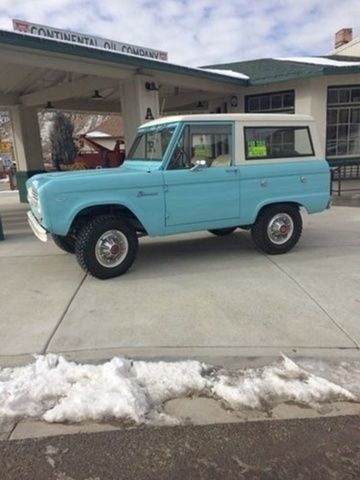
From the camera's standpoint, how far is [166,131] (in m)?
5.88

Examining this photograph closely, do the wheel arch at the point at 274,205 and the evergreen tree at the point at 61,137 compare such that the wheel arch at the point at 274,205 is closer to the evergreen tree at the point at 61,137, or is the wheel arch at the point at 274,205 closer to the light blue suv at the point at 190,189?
the light blue suv at the point at 190,189

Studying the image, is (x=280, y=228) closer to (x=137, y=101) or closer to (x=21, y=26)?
(x=137, y=101)

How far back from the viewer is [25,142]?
1452 centimetres

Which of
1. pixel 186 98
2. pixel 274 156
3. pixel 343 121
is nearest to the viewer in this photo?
pixel 274 156

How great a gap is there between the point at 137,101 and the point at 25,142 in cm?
605

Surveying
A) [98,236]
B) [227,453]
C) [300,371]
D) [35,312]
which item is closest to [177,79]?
[98,236]

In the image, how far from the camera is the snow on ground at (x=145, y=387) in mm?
2932

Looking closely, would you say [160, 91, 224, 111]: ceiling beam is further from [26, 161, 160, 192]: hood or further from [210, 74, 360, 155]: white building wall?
[26, 161, 160, 192]: hood

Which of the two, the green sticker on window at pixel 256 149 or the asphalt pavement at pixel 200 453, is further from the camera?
the green sticker on window at pixel 256 149

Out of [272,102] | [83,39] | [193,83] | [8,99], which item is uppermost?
[83,39]

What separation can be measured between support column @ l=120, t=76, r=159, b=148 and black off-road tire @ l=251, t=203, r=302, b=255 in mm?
4900

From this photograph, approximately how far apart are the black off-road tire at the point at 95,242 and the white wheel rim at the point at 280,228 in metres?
2.14

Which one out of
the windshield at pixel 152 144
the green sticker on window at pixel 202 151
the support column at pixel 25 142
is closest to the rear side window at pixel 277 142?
the green sticker on window at pixel 202 151

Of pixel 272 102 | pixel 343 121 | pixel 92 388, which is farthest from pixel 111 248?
pixel 343 121
